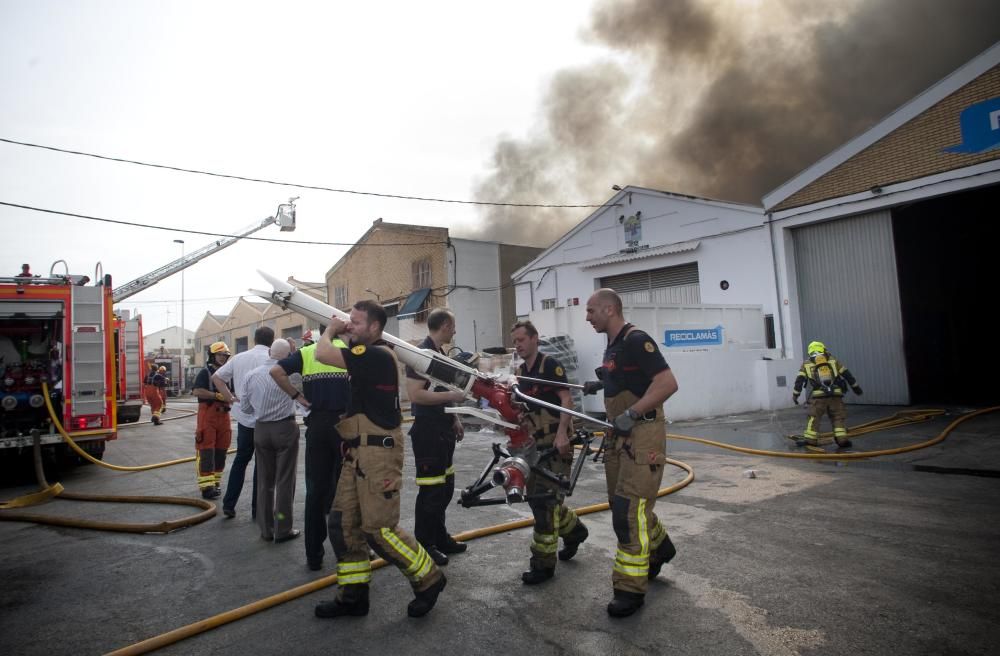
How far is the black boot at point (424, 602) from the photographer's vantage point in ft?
11.0

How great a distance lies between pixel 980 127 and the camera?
1146cm

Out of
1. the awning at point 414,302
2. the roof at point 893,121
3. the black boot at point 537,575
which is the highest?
the roof at point 893,121

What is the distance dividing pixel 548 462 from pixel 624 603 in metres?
1.04

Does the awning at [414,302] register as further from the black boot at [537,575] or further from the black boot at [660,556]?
the black boot at [660,556]

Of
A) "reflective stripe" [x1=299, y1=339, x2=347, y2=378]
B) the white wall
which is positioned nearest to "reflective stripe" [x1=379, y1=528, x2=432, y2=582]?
"reflective stripe" [x1=299, y1=339, x2=347, y2=378]

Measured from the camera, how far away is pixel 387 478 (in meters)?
3.42

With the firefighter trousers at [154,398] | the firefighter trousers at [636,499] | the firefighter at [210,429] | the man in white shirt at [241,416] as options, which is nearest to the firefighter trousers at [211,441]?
the firefighter at [210,429]

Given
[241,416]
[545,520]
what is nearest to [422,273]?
[241,416]

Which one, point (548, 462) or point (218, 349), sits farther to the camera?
point (218, 349)

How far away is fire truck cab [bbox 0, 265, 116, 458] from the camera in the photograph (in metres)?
8.60

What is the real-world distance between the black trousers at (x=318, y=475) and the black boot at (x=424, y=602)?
1.22 metres

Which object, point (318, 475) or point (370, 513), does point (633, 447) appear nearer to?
point (370, 513)

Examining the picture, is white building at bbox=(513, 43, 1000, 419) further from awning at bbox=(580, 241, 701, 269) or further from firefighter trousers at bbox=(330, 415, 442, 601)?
firefighter trousers at bbox=(330, 415, 442, 601)

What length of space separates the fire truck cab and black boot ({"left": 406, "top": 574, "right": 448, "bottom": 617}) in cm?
785
